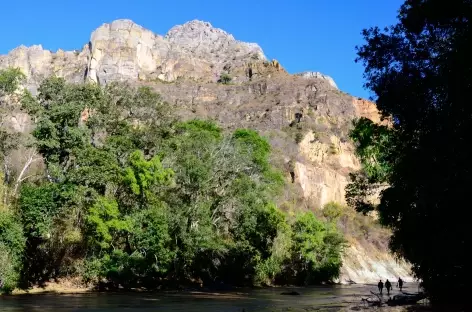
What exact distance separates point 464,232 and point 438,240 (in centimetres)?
191

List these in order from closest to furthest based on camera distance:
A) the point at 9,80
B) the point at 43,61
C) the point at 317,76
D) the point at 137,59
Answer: the point at 9,80 < the point at 137,59 < the point at 317,76 < the point at 43,61

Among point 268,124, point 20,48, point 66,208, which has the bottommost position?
point 66,208

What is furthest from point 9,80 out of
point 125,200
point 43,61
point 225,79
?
point 43,61

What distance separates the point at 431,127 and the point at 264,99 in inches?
5362

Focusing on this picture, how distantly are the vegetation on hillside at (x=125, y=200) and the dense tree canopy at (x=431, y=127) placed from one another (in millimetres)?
28277

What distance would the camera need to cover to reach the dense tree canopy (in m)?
17.5

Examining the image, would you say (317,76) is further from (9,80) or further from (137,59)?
(9,80)

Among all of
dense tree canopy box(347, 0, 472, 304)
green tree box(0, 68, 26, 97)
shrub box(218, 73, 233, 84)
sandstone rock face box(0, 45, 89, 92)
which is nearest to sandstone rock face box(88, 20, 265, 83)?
shrub box(218, 73, 233, 84)

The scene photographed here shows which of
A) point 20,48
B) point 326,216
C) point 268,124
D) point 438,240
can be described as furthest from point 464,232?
point 20,48

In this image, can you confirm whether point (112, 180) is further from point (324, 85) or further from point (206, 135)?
point (324, 85)

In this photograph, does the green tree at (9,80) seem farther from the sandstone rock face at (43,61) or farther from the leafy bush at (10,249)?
the sandstone rock face at (43,61)

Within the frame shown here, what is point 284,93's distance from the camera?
154500mm

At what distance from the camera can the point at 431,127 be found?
734 inches

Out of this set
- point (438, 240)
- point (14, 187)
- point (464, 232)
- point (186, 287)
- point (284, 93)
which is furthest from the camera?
point (284, 93)
